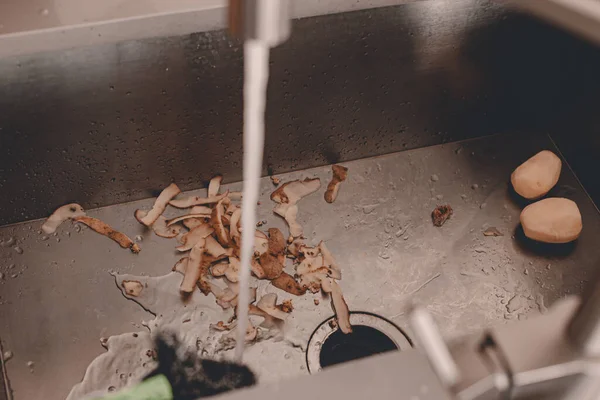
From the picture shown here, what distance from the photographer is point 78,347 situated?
32.8 inches

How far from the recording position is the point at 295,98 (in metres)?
0.90

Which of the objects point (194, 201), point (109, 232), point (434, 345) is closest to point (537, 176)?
point (194, 201)

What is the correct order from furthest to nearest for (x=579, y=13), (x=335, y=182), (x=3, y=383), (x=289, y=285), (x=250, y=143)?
(x=335, y=182), (x=289, y=285), (x=3, y=383), (x=250, y=143), (x=579, y=13)

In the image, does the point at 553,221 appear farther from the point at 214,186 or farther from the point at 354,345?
the point at 214,186

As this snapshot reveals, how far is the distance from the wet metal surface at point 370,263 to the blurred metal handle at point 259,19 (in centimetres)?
56

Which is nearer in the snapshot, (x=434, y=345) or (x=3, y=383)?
(x=434, y=345)

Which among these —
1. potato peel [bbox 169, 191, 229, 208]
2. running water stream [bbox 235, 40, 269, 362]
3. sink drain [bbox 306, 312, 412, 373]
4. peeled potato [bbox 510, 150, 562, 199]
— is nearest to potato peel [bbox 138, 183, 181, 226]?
potato peel [bbox 169, 191, 229, 208]

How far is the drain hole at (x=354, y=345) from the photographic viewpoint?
0.85 meters

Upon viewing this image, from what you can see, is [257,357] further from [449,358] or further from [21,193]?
[449,358]

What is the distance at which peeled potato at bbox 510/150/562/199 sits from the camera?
98 cm

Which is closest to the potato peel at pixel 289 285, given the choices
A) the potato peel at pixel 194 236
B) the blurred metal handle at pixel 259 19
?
the potato peel at pixel 194 236

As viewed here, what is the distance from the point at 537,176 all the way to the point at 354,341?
378mm

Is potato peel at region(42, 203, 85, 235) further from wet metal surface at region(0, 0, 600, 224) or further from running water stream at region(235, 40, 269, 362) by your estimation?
running water stream at region(235, 40, 269, 362)

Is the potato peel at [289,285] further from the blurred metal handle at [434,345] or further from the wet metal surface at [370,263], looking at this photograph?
the blurred metal handle at [434,345]
